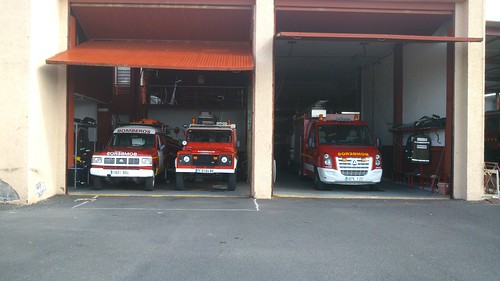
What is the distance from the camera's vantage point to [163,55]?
1227cm

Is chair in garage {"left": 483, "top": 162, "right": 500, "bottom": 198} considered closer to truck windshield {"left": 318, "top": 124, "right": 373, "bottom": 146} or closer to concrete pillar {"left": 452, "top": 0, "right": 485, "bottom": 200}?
concrete pillar {"left": 452, "top": 0, "right": 485, "bottom": 200}

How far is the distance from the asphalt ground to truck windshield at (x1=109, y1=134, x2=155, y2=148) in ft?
11.7

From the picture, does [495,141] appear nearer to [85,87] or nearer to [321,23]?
[321,23]

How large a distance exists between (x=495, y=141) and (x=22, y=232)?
1905 centimetres

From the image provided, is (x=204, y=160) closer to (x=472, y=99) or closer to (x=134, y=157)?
(x=134, y=157)

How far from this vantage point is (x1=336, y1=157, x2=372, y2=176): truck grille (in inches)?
517

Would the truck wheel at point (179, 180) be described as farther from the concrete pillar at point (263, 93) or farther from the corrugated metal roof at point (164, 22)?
the corrugated metal roof at point (164, 22)

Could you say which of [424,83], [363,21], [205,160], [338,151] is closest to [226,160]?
[205,160]

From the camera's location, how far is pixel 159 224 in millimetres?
8242

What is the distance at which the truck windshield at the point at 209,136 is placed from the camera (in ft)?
46.4

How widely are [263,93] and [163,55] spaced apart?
10.4ft

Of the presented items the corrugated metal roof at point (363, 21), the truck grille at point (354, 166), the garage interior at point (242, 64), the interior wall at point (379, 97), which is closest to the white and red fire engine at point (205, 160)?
the garage interior at point (242, 64)

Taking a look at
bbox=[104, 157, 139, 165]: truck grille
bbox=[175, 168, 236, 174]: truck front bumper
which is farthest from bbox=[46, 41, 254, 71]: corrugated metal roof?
bbox=[175, 168, 236, 174]: truck front bumper

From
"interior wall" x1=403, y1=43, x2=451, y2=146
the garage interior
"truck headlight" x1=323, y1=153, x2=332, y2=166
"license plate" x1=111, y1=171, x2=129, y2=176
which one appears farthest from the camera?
"interior wall" x1=403, y1=43, x2=451, y2=146
